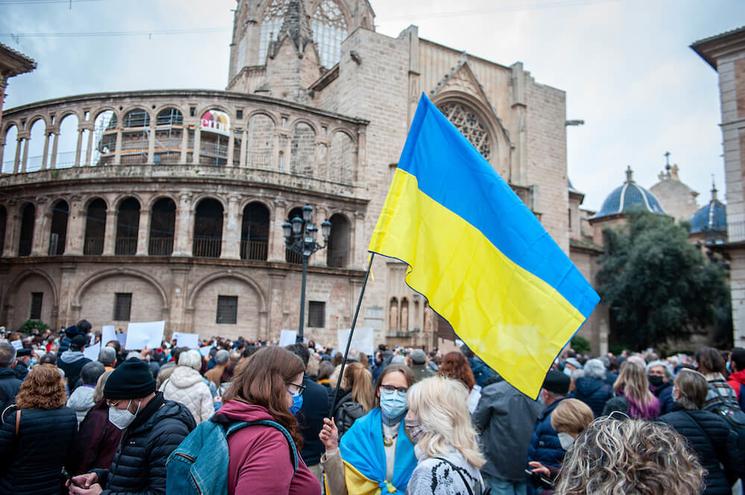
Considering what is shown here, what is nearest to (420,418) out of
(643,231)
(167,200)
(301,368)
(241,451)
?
(301,368)

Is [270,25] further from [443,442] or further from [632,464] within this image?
[632,464]

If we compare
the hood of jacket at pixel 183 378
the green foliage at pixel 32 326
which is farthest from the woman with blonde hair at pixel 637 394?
the green foliage at pixel 32 326

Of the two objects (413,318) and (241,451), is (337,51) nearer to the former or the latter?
(413,318)

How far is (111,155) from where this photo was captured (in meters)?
31.7

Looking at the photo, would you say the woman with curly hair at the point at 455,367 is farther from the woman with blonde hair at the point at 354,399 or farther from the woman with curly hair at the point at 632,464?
the woman with curly hair at the point at 632,464

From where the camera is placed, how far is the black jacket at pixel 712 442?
427 cm

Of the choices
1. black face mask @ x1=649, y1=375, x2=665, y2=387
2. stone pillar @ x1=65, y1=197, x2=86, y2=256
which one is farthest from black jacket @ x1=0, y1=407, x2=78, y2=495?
stone pillar @ x1=65, y1=197, x2=86, y2=256

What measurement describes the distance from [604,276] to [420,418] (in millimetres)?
37243

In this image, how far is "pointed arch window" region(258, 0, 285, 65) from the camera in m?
36.1

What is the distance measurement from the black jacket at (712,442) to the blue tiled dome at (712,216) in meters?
46.6

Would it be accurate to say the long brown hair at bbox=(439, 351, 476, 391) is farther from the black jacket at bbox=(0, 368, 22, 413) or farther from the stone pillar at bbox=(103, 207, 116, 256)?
the stone pillar at bbox=(103, 207, 116, 256)

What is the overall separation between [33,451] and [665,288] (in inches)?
1368

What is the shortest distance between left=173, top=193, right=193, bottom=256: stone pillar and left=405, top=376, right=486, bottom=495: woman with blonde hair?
2211 cm

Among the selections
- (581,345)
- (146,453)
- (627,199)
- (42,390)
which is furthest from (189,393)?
(627,199)
